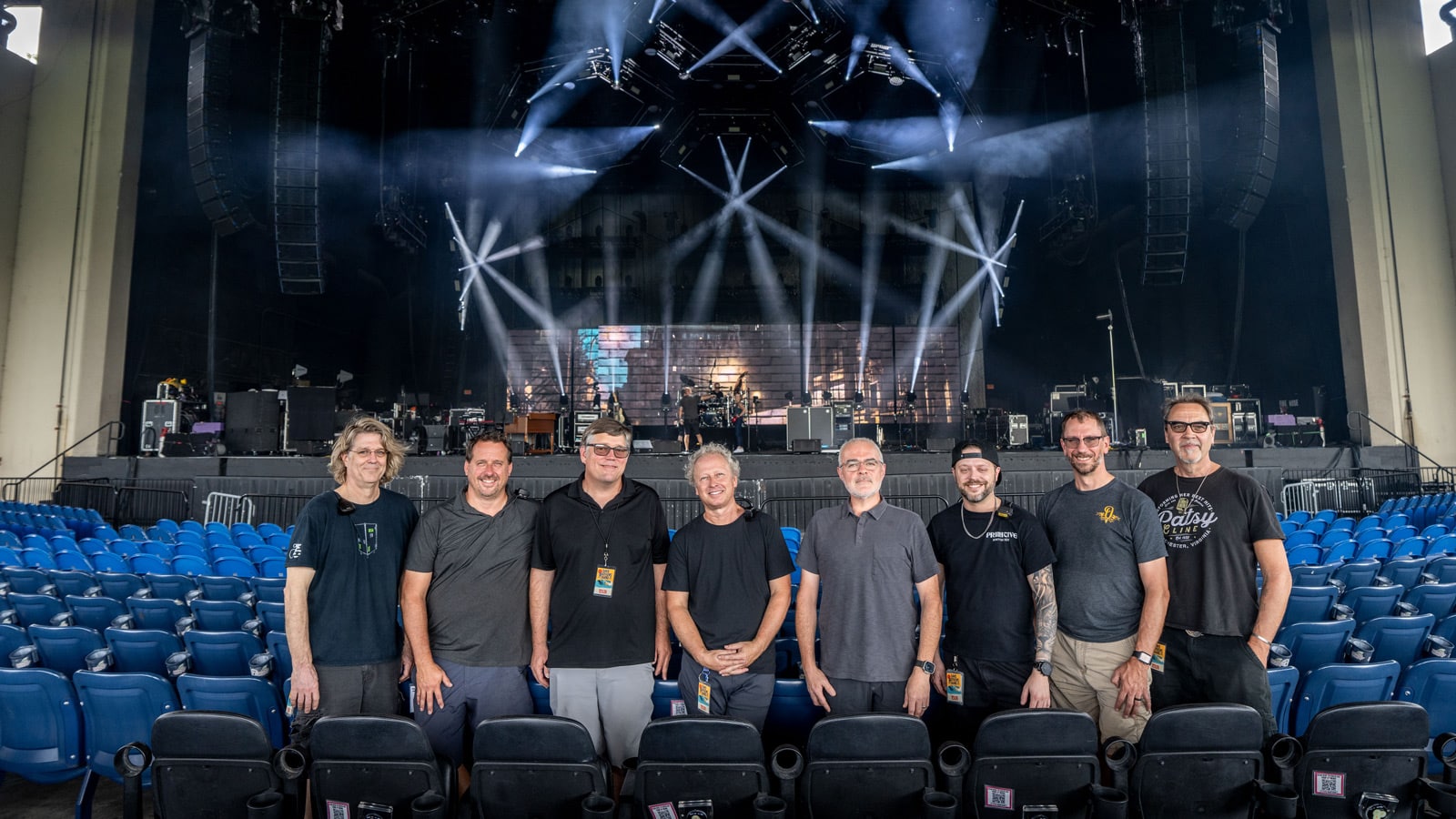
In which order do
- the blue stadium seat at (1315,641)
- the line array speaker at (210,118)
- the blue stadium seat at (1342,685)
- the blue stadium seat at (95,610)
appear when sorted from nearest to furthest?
the blue stadium seat at (1342,685) → the blue stadium seat at (1315,641) → the blue stadium seat at (95,610) → the line array speaker at (210,118)

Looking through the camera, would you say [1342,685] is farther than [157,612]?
No

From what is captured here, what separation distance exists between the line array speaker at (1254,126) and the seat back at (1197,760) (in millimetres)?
12016

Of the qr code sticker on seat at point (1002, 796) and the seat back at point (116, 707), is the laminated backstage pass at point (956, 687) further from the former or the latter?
the seat back at point (116, 707)

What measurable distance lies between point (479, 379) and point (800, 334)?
354 inches

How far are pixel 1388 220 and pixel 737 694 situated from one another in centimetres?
1662

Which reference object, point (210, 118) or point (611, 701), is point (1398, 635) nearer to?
point (611, 701)

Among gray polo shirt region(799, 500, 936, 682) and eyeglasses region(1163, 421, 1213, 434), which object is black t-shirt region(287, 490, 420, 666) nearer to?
gray polo shirt region(799, 500, 936, 682)

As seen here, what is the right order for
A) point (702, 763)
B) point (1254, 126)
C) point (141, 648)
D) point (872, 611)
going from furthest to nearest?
point (1254, 126) < point (141, 648) < point (872, 611) < point (702, 763)

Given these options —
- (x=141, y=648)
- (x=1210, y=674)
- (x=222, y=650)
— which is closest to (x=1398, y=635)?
(x=1210, y=674)

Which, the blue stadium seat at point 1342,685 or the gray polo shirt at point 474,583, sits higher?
the gray polo shirt at point 474,583

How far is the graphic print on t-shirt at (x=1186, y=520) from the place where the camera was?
2740 millimetres

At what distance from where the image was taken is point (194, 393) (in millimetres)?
13672

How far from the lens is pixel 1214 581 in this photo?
267 cm

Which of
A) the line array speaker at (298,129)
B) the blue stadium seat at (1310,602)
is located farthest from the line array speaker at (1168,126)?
the line array speaker at (298,129)
